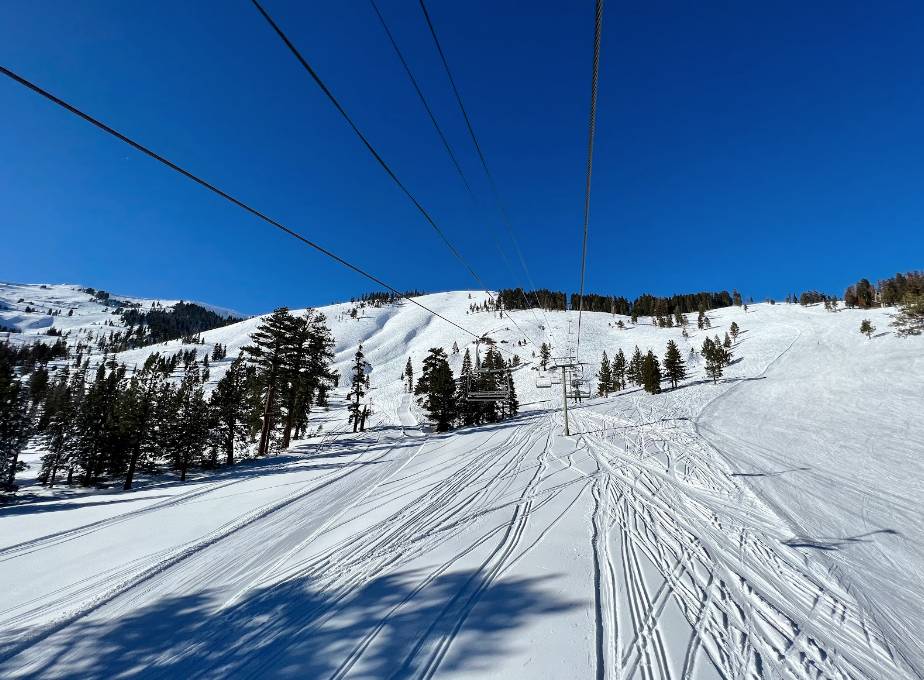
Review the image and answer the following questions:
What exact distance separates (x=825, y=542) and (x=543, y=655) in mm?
7472

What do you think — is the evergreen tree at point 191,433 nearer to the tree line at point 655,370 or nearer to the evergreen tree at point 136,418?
the evergreen tree at point 136,418

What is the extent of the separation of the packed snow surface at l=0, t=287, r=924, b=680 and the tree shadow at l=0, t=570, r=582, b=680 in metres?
0.03

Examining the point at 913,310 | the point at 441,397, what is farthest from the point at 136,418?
the point at 913,310

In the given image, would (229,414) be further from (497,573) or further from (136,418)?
(497,573)

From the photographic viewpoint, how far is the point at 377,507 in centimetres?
1029

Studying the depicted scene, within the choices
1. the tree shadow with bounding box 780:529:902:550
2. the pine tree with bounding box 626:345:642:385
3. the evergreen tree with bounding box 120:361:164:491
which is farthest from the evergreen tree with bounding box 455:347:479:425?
the pine tree with bounding box 626:345:642:385

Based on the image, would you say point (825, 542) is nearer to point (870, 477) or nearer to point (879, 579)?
point (879, 579)

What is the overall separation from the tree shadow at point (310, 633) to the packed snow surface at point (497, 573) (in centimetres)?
3

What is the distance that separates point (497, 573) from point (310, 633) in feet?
9.53

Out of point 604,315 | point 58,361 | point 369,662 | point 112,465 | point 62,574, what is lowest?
point 112,465

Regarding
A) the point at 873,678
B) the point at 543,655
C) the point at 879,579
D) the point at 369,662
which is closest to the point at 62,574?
the point at 369,662

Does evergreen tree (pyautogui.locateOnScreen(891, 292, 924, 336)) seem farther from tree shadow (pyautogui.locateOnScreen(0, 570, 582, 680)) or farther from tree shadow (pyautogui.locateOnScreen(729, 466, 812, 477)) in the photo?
tree shadow (pyautogui.locateOnScreen(0, 570, 582, 680))

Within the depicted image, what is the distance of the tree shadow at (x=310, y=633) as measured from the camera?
426 cm

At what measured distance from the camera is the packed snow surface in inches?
173
